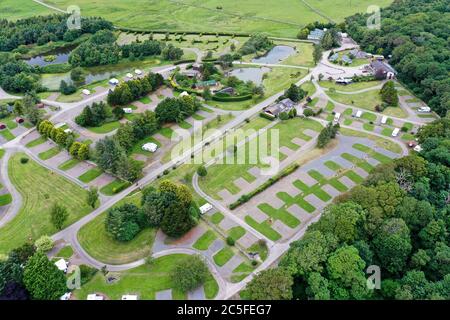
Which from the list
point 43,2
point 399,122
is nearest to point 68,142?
point 399,122

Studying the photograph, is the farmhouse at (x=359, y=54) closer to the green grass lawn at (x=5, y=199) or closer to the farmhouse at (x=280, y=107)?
the farmhouse at (x=280, y=107)

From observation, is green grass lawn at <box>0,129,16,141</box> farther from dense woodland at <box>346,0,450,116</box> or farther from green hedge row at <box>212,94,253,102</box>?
dense woodland at <box>346,0,450,116</box>

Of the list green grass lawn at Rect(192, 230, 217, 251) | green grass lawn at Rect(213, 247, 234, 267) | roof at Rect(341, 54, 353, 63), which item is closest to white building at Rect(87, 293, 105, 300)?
green grass lawn at Rect(192, 230, 217, 251)

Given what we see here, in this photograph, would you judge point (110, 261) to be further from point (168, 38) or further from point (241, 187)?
point (168, 38)

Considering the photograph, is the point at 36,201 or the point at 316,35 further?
the point at 316,35

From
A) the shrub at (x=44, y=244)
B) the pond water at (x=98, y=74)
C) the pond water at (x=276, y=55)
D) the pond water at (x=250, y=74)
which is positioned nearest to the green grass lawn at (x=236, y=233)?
the shrub at (x=44, y=244)

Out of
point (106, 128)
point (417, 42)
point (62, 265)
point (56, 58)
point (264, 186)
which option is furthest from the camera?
point (56, 58)

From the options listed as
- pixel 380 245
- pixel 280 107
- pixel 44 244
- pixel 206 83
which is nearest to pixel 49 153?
pixel 44 244

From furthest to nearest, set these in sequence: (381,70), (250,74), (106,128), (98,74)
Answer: (98,74), (250,74), (381,70), (106,128)

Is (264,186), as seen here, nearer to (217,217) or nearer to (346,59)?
(217,217)
